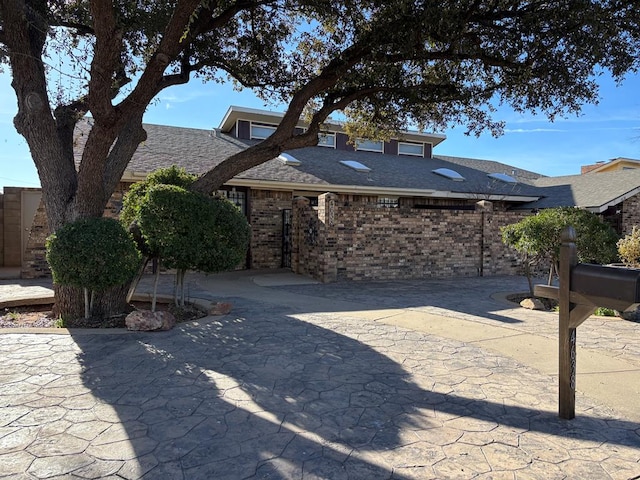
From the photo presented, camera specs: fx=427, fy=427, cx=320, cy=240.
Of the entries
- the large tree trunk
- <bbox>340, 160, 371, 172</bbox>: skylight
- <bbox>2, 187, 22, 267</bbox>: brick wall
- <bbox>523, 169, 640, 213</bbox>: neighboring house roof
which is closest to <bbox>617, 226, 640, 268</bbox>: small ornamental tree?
<bbox>523, 169, 640, 213</bbox>: neighboring house roof

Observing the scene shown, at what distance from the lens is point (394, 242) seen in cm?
1237

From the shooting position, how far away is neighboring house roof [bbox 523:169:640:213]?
1477 cm

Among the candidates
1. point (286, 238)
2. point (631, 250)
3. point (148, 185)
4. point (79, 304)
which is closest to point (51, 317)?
point (79, 304)

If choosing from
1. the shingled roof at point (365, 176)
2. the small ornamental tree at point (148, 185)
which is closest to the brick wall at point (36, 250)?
the shingled roof at point (365, 176)

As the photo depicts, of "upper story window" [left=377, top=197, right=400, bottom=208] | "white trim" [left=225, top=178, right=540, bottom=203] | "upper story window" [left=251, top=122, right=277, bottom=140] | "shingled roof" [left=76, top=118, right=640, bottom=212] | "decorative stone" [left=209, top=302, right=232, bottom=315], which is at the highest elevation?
"upper story window" [left=251, top=122, right=277, bottom=140]

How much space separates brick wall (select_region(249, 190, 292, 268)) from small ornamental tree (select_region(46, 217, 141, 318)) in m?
7.82

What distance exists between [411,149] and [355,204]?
28.4 ft

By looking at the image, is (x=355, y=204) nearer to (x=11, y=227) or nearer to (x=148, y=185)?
(x=148, y=185)

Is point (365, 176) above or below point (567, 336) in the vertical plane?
above

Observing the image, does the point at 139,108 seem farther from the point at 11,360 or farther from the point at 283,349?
the point at 283,349

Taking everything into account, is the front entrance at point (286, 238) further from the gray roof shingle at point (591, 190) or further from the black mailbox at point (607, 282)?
the black mailbox at point (607, 282)

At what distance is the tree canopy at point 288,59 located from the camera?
6.39 meters

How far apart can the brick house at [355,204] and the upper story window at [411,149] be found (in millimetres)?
2077

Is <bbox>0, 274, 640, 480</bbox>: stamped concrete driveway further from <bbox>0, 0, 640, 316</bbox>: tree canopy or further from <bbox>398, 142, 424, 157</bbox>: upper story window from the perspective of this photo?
<bbox>398, 142, 424, 157</bbox>: upper story window
